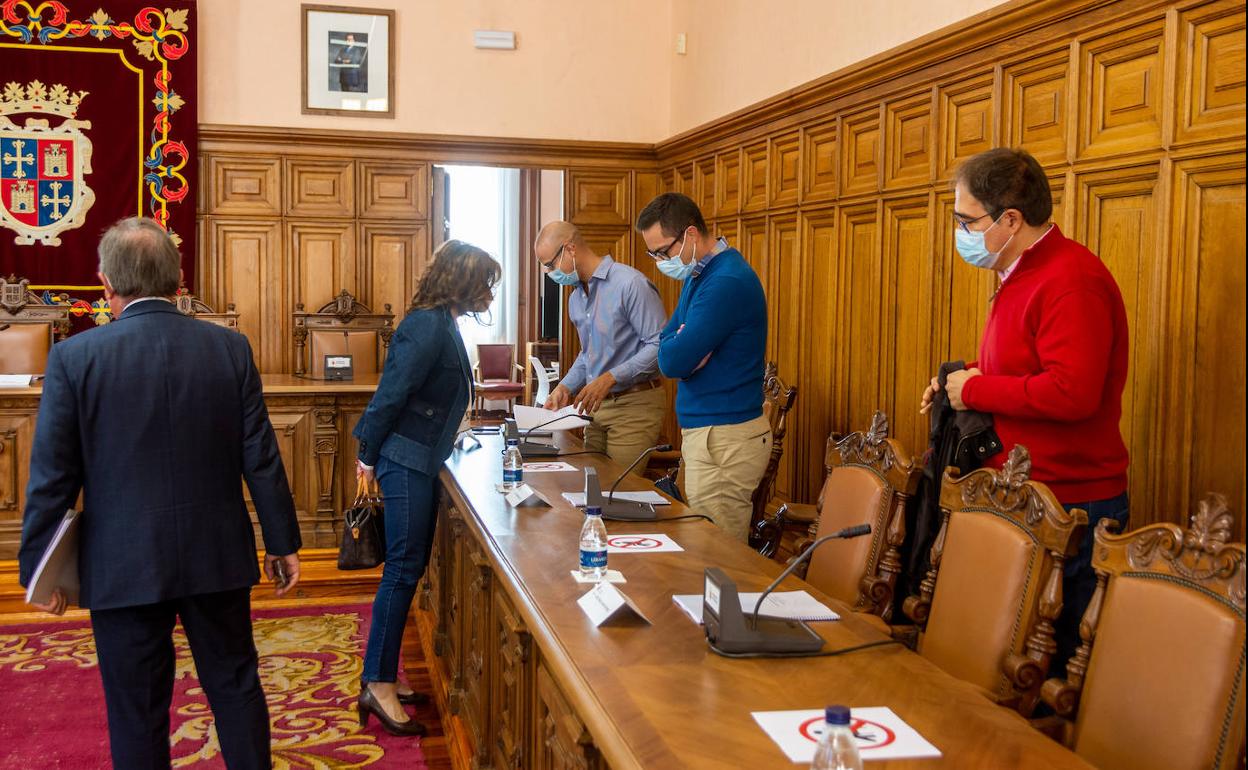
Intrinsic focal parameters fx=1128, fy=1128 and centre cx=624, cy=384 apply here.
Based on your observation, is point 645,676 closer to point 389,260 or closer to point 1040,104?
point 1040,104

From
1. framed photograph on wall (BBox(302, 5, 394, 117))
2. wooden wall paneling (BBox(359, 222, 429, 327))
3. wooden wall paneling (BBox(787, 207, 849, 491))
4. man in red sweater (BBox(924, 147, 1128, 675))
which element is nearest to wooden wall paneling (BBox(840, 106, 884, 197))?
wooden wall paneling (BBox(787, 207, 849, 491))

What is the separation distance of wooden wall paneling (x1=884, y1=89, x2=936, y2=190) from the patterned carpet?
3.00 m

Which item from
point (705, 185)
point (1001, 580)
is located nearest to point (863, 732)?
point (1001, 580)

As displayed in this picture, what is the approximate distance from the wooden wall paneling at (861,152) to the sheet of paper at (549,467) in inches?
78.4

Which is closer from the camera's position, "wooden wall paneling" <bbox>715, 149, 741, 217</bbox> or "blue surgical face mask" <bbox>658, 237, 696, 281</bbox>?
"blue surgical face mask" <bbox>658, 237, 696, 281</bbox>

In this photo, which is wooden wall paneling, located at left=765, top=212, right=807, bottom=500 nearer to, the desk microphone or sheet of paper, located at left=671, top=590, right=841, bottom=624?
sheet of paper, located at left=671, top=590, right=841, bottom=624

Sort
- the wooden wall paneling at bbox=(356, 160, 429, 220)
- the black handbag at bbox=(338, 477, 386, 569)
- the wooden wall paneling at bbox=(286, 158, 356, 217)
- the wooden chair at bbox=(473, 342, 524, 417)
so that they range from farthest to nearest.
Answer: the wooden chair at bbox=(473, 342, 524, 417) < the wooden wall paneling at bbox=(356, 160, 429, 220) < the wooden wall paneling at bbox=(286, 158, 356, 217) < the black handbag at bbox=(338, 477, 386, 569)

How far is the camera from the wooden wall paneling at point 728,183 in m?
6.69

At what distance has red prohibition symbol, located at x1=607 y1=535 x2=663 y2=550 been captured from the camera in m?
2.98

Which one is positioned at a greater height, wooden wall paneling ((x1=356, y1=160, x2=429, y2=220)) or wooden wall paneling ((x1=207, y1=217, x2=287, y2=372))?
wooden wall paneling ((x1=356, y1=160, x2=429, y2=220))

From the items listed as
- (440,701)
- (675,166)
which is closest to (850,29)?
(675,166)

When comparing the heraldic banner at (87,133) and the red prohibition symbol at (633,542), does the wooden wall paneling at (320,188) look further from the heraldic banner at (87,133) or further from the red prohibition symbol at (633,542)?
the red prohibition symbol at (633,542)

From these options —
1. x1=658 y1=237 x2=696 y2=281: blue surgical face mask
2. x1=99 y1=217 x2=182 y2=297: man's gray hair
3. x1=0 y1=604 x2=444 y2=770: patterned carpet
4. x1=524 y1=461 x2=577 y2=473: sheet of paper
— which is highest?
x1=658 y1=237 x2=696 y2=281: blue surgical face mask

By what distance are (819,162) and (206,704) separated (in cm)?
380
